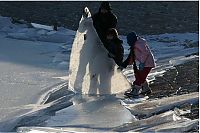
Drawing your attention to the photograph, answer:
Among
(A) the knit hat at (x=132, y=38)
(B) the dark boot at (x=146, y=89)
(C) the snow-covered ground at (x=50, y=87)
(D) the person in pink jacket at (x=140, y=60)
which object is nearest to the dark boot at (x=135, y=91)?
(D) the person in pink jacket at (x=140, y=60)

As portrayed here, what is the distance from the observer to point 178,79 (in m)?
9.99

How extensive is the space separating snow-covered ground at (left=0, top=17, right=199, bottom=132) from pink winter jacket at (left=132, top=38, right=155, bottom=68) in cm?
80

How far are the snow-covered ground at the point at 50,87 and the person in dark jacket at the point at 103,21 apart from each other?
1159mm

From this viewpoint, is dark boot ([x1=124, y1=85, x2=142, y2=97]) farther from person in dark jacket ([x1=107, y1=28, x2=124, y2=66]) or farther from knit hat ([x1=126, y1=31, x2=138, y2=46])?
knit hat ([x1=126, y1=31, x2=138, y2=46])

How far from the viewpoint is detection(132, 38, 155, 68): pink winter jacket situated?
28.3 feet

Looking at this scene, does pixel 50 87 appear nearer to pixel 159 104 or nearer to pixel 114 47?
pixel 114 47

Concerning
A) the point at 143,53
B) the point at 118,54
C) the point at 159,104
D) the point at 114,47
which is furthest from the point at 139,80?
the point at 159,104

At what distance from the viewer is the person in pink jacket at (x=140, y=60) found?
862 cm

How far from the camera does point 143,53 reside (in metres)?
8.61

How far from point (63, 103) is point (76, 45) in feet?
3.69

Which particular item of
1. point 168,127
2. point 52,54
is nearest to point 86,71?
point 168,127

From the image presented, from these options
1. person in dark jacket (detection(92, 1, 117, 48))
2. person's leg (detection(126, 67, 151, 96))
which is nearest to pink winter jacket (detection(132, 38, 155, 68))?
person's leg (detection(126, 67, 151, 96))

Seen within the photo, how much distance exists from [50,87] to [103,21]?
5.05 feet

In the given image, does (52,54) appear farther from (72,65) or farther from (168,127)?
(168,127)
